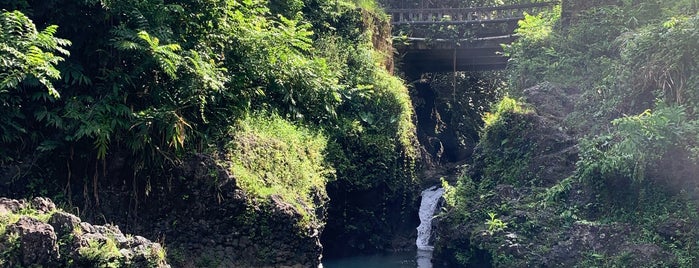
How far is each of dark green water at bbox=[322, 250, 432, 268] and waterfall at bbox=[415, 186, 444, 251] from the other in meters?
1.00

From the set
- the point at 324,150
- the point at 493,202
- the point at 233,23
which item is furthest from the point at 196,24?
the point at 493,202

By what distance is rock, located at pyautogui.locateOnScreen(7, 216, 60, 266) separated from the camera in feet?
26.3

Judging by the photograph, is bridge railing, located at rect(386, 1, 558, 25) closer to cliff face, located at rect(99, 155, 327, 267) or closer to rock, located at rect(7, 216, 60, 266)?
cliff face, located at rect(99, 155, 327, 267)

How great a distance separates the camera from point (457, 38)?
26.1 metres

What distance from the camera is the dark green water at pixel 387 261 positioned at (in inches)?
732

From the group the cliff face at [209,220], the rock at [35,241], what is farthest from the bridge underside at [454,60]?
the rock at [35,241]

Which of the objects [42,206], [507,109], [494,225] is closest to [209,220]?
[42,206]

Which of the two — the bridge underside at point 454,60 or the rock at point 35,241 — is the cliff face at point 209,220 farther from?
the bridge underside at point 454,60

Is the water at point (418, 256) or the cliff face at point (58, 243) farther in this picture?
the water at point (418, 256)

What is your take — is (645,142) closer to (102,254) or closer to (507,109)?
(507,109)

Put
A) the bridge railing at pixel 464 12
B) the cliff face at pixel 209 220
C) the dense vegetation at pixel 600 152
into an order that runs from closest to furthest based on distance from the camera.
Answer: the cliff face at pixel 209 220 < the dense vegetation at pixel 600 152 < the bridge railing at pixel 464 12

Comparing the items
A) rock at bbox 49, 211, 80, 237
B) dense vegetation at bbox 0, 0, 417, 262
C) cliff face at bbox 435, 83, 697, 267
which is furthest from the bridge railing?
rock at bbox 49, 211, 80, 237

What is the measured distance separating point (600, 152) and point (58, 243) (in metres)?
11.8

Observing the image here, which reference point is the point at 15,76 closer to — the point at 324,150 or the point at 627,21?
the point at 324,150
